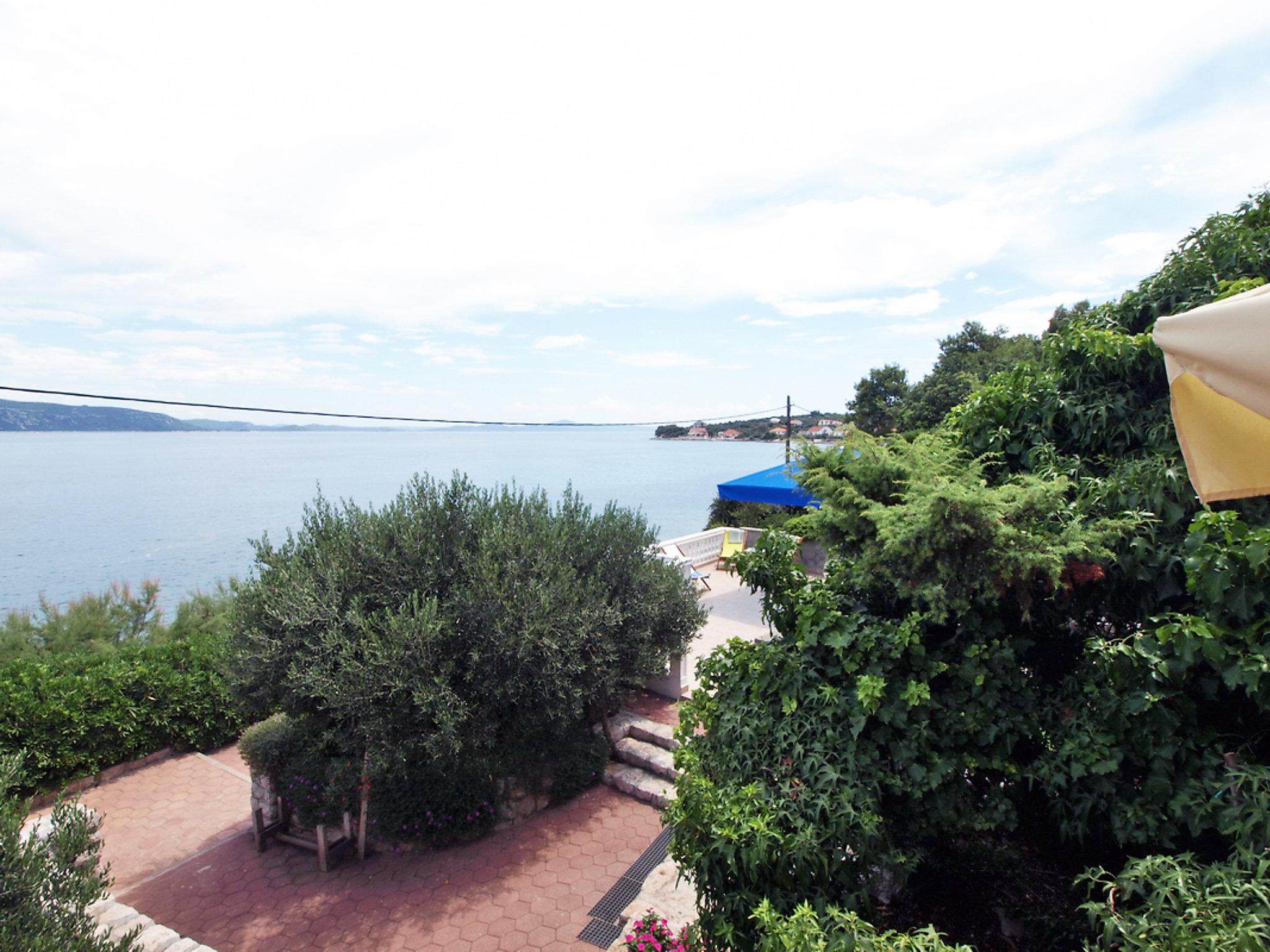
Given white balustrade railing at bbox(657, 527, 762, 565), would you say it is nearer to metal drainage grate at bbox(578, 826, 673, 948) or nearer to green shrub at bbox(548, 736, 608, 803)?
green shrub at bbox(548, 736, 608, 803)

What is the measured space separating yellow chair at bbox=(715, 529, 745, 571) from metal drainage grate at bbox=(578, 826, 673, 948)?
881 cm

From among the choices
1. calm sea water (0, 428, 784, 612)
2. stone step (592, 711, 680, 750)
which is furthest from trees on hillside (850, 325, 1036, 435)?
stone step (592, 711, 680, 750)

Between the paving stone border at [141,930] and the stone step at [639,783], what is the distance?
Result: 3.71 metres

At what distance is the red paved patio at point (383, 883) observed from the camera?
5.02 m

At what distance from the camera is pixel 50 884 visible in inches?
136

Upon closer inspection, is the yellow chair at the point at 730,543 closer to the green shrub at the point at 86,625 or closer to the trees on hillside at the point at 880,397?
the green shrub at the point at 86,625

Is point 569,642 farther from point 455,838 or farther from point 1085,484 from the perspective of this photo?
point 1085,484

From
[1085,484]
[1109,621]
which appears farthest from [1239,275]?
[1109,621]

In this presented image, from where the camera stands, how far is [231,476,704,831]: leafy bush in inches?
223

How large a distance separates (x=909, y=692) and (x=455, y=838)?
4990 millimetres

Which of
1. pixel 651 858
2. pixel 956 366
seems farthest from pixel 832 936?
pixel 956 366

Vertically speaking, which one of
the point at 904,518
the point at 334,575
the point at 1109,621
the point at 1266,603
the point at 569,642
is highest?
the point at 904,518

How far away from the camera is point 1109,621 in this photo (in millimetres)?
3506

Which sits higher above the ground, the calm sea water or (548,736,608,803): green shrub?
(548,736,608,803): green shrub
